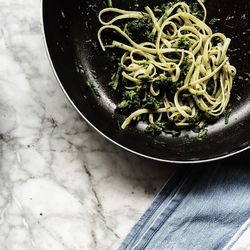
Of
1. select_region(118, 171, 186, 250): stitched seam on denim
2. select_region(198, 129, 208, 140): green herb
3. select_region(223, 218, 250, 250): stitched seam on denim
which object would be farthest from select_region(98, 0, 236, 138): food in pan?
select_region(223, 218, 250, 250): stitched seam on denim

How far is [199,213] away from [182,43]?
21.7 inches

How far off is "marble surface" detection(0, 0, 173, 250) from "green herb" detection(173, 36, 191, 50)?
0.39 meters

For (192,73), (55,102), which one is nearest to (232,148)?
(192,73)

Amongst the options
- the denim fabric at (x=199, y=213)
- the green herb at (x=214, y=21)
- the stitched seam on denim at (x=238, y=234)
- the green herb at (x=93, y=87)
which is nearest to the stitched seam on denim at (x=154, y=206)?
the denim fabric at (x=199, y=213)

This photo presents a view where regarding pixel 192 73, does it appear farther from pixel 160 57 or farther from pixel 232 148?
pixel 232 148

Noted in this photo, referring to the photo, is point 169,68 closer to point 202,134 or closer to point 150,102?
point 150,102

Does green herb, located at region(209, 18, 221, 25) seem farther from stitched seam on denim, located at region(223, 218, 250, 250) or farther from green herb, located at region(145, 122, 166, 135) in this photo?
stitched seam on denim, located at region(223, 218, 250, 250)

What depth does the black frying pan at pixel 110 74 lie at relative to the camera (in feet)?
6.41

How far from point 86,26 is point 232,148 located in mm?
617

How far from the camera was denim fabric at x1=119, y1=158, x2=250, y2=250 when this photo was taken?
6.57ft

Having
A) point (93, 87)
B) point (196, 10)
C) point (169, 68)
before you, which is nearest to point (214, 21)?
point (196, 10)

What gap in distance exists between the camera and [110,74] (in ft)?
6.62

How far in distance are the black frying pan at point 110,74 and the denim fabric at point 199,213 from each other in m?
0.09

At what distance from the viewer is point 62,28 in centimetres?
200
